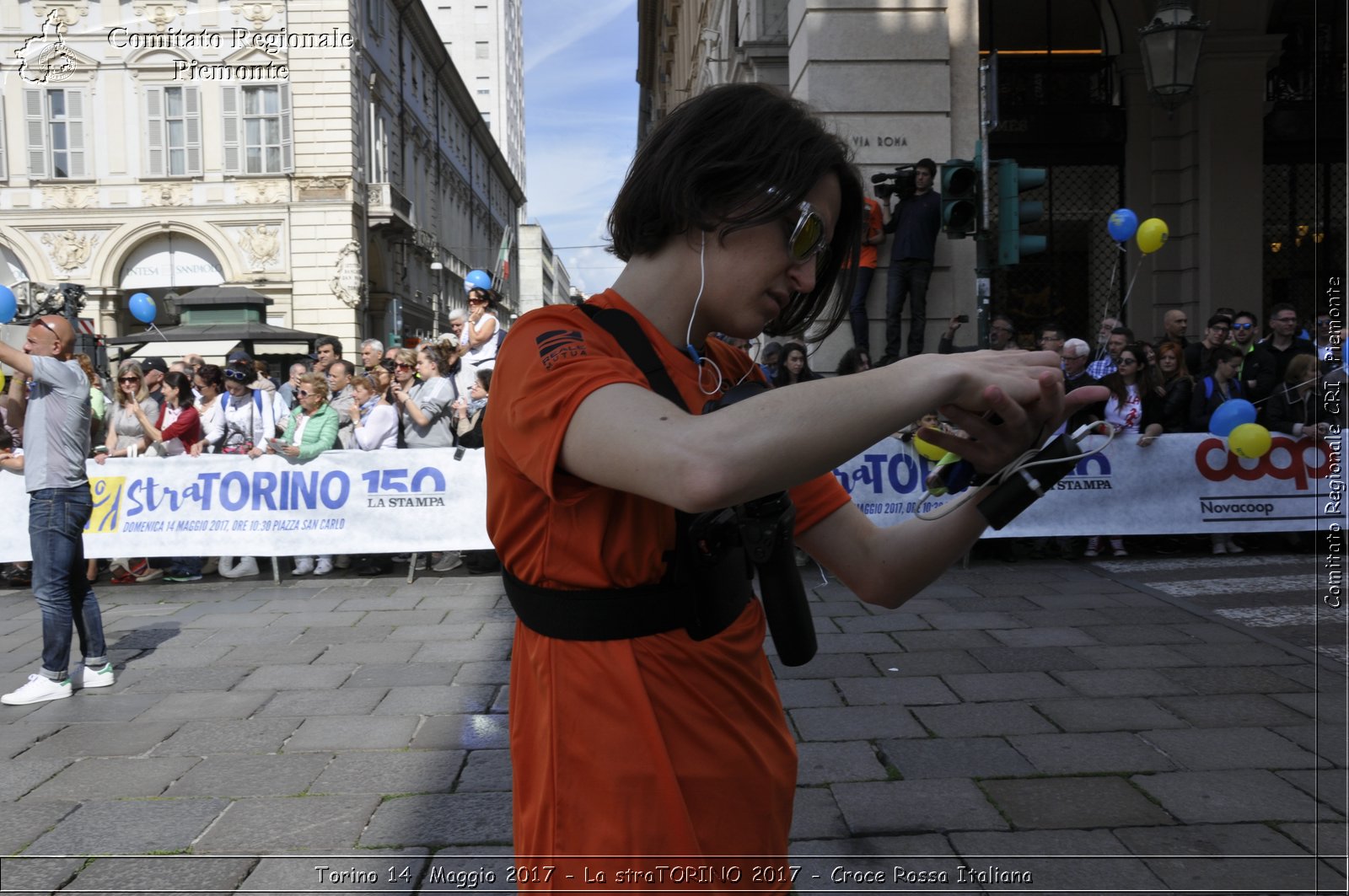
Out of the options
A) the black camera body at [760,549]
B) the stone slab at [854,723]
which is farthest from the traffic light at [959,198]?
the black camera body at [760,549]

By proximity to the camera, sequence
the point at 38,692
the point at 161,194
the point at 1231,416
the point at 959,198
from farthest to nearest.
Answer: the point at 161,194, the point at 1231,416, the point at 959,198, the point at 38,692

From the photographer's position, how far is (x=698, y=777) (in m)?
1.44

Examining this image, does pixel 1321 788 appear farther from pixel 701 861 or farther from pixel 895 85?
pixel 895 85

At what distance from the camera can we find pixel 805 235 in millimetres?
1478

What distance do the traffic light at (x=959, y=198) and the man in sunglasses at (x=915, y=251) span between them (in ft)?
6.93

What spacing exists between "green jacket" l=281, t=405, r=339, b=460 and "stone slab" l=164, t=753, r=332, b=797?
17.5ft

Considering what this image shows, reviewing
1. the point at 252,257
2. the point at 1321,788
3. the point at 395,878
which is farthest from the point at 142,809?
the point at 252,257

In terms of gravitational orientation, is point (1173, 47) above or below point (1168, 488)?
above

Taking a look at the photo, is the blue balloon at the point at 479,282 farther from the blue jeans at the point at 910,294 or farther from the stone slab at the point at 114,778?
the stone slab at the point at 114,778

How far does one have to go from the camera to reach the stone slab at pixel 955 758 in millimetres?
4391

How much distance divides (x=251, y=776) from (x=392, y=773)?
0.58 meters

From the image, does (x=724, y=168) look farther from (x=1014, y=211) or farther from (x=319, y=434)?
(x=319, y=434)

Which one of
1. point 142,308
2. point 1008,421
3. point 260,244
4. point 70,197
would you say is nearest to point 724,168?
point 1008,421

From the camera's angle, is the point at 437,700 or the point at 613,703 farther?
the point at 437,700
